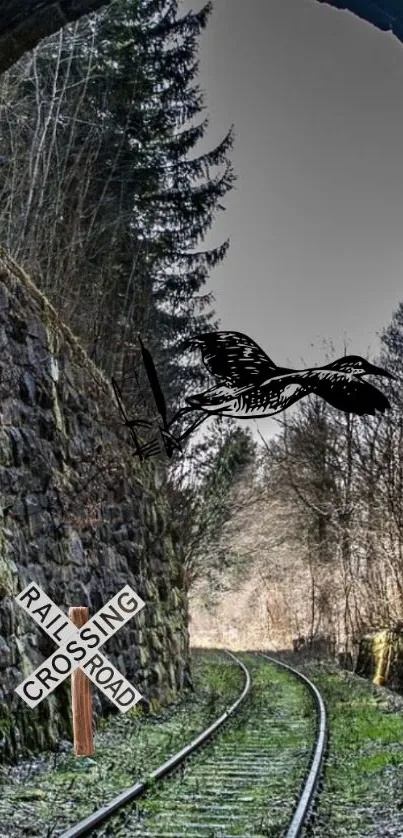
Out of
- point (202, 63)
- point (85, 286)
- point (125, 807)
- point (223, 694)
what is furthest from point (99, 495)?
point (223, 694)

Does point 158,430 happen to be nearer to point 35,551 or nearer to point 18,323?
point 35,551

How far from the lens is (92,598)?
16.5 feet

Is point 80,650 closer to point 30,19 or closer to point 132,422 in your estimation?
point 132,422

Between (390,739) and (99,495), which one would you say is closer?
(99,495)

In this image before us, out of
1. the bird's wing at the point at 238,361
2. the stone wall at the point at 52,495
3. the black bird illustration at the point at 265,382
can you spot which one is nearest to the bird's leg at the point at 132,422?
the black bird illustration at the point at 265,382

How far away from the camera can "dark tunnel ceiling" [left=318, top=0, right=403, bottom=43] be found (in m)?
1.90

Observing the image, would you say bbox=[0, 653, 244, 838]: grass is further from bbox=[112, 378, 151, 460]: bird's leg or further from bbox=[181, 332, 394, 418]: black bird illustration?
bbox=[181, 332, 394, 418]: black bird illustration

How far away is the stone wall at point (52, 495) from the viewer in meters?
4.93

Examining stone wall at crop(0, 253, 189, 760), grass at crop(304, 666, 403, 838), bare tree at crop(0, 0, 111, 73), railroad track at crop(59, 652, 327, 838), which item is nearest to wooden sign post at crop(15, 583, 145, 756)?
stone wall at crop(0, 253, 189, 760)

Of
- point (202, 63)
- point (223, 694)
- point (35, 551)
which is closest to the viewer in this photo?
point (202, 63)

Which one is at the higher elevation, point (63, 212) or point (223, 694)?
point (63, 212)

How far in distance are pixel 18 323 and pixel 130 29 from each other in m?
3.05

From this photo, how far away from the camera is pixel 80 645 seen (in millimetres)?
3285

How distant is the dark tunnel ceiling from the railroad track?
3.61 metres
